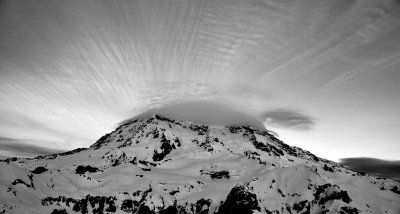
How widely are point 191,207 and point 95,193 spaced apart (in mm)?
58199

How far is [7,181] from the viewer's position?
12188 cm

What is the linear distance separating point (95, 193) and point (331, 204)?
129625 mm

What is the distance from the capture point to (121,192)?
175125 millimetres

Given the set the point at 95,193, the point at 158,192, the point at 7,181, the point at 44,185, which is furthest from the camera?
the point at 158,192

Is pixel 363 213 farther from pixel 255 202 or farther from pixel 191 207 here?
pixel 191 207

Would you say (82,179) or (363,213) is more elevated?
(82,179)

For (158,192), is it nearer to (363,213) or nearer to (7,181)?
(7,181)

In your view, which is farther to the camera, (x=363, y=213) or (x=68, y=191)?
(x=363, y=213)

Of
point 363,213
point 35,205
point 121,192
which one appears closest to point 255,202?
point 363,213

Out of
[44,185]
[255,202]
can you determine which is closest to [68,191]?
[44,185]

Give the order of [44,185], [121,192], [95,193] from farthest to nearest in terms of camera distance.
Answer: [121,192] → [95,193] → [44,185]

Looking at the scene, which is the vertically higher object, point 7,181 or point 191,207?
point 7,181

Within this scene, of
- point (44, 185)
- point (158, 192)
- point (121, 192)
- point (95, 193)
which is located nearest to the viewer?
point (44, 185)

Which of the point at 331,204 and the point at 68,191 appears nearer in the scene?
the point at 68,191
